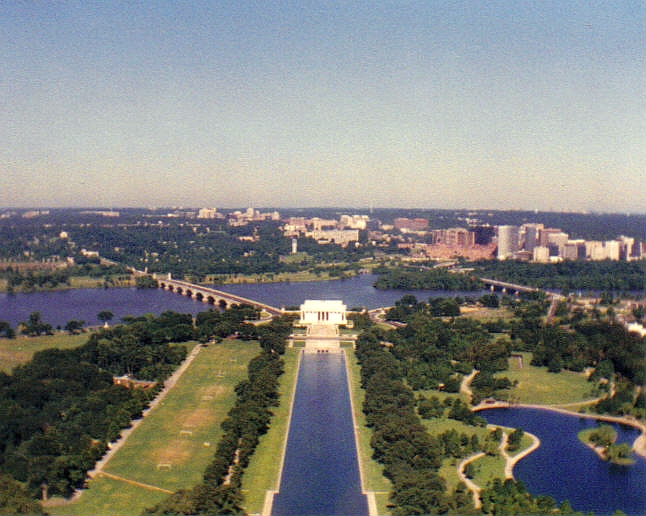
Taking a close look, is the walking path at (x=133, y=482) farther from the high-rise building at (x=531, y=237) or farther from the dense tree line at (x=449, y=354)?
the high-rise building at (x=531, y=237)

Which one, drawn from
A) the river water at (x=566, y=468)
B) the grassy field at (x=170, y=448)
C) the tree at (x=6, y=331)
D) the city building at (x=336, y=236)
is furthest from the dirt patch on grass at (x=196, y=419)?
the city building at (x=336, y=236)

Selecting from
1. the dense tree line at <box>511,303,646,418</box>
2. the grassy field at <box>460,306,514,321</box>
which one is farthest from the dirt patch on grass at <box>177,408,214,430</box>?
the grassy field at <box>460,306,514,321</box>

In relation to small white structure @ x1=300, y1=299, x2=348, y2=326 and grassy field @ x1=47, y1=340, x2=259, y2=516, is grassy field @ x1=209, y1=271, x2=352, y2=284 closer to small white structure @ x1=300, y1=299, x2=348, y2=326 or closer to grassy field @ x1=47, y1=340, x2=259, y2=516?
small white structure @ x1=300, y1=299, x2=348, y2=326

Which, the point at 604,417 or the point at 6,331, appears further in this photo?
the point at 6,331

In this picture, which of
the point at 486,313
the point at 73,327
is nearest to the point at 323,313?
the point at 486,313

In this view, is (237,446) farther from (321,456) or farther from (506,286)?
(506,286)
